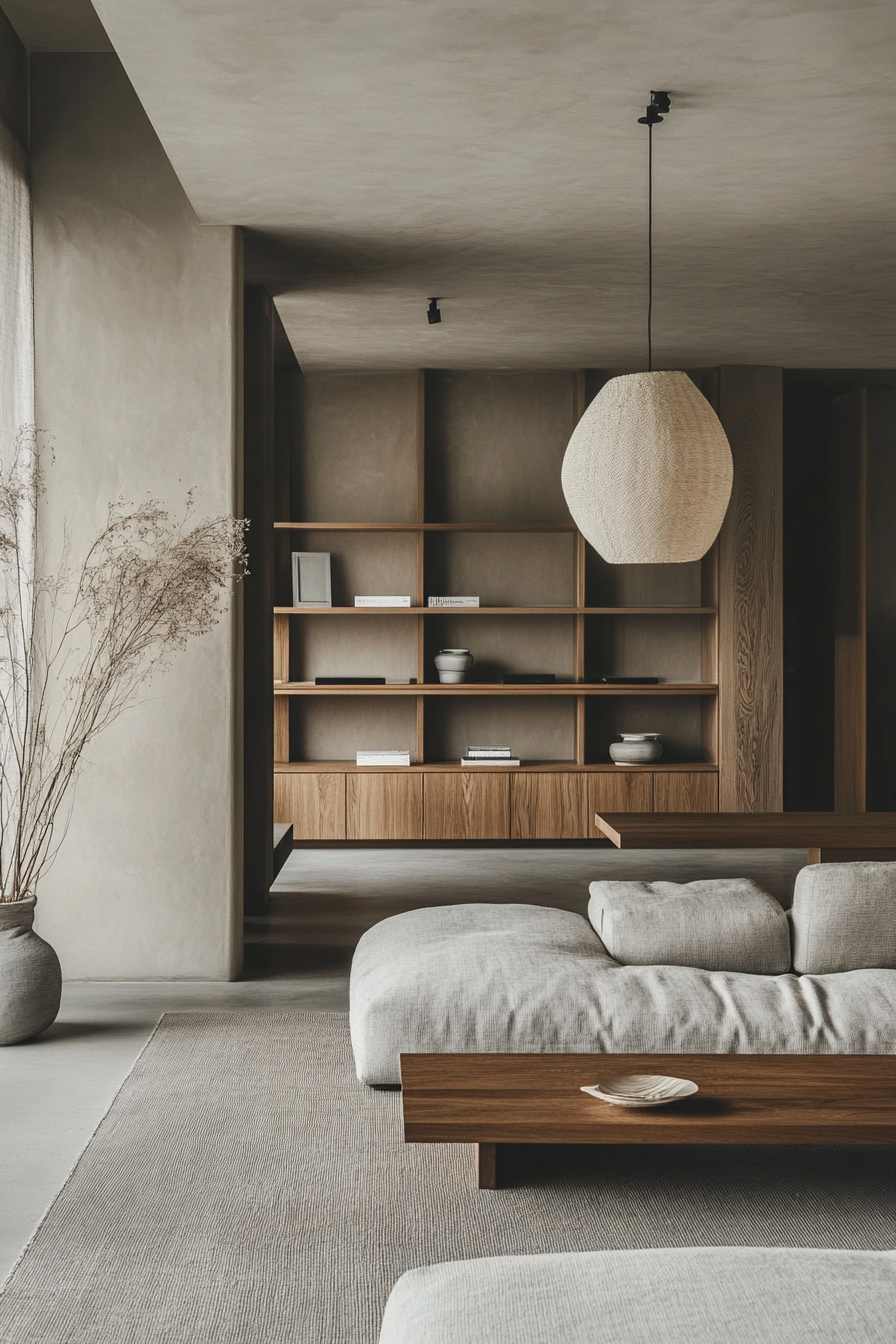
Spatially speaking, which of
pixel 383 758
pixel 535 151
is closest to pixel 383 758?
pixel 383 758

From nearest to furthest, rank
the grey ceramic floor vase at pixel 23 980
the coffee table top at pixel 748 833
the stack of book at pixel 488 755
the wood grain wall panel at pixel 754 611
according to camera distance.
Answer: the grey ceramic floor vase at pixel 23 980, the coffee table top at pixel 748 833, the wood grain wall panel at pixel 754 611, the stack of book at pixel 488 755

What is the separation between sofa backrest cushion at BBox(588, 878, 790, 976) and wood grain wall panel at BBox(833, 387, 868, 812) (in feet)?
15.1

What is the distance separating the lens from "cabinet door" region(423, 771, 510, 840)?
743 cm

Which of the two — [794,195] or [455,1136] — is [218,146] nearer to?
[794,195]

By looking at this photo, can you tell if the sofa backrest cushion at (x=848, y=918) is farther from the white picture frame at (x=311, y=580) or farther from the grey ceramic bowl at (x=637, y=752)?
the white picture frame at (x=311, y=580)

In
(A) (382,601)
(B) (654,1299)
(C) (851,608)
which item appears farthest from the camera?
(C) (851,608)

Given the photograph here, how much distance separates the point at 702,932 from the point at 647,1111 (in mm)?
978

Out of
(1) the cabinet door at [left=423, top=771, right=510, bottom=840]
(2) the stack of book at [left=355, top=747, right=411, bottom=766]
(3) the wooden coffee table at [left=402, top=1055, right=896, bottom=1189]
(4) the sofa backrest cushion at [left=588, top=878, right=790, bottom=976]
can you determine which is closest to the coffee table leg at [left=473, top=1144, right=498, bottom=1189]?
(3) the wooden coffee table at [left=402, top=1055, right=896, bottom=1189]

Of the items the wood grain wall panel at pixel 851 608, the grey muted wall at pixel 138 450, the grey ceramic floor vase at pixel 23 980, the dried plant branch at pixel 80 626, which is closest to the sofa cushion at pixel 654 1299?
the grey ceramic floor vase at pixel 23 980

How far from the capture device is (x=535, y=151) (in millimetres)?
4000

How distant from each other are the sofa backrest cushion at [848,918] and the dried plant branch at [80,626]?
A: 2099 millimetres

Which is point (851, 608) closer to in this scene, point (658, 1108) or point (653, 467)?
point (653, 467)

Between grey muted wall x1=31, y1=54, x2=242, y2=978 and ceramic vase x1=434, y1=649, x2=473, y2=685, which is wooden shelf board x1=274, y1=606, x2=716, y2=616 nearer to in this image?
ceramic vase x1=434, y1=649, x2=473, y2=685

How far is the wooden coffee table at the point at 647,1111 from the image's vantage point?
234 cm
